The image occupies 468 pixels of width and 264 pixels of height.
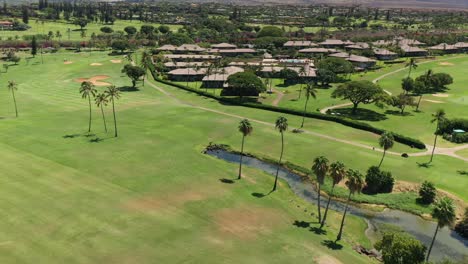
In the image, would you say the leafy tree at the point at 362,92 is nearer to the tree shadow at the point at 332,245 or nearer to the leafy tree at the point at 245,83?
the leafy tree at the point at 245,83

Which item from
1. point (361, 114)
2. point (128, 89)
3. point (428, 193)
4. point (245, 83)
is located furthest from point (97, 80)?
point (428, 193)

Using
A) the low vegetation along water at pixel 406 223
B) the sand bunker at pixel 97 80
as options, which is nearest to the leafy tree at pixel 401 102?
the low vegetation along water at pixel 406 223

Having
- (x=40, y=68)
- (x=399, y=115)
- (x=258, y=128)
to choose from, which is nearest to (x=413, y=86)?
(x=399, y=115)

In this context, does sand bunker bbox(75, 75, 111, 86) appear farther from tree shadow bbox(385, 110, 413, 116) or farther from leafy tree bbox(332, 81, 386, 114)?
tree shadow bbox(385, 110, 413, 116)

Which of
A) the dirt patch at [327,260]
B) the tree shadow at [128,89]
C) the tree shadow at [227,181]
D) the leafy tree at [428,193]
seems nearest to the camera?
the dirt patch at [327,260]

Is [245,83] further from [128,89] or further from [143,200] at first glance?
[143,200]

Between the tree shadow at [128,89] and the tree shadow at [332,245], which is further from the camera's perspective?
the tree shadow at [128,89]
